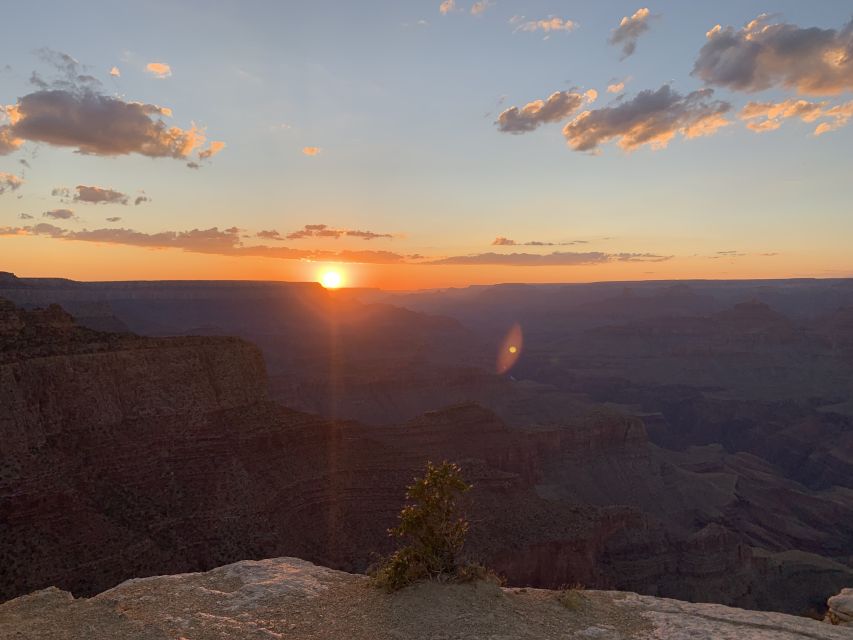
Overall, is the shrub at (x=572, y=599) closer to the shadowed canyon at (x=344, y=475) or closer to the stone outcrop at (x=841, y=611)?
the stone outcrop at (x=841, y=611)

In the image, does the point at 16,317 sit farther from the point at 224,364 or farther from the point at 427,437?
the point at 427,437

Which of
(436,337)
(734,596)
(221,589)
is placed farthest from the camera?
(436,337)

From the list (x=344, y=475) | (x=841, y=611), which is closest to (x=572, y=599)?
(x=841, y=611)

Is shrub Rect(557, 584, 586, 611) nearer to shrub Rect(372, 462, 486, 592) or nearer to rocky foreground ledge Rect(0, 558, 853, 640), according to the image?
rocky foreground ledge Rect(0, 558, 853, 640)

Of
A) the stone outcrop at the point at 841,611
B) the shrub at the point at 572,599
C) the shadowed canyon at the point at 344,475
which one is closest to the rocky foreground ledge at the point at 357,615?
the shrub at the point at 572,599

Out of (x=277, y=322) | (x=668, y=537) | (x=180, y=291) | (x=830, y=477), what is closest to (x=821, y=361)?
(x=830, y=477)

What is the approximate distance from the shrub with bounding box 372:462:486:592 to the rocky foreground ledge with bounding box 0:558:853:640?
0.37 meters

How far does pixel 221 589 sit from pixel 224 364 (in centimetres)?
3047

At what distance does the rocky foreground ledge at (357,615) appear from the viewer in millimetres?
10938

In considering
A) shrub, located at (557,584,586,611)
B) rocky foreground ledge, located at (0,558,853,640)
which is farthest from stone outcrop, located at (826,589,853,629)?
shrub, located at (557,584,586,611)

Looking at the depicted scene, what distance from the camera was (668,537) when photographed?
2143 inches

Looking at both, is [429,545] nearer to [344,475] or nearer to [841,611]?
[841,611]

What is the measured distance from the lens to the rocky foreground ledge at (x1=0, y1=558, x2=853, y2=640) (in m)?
10.9

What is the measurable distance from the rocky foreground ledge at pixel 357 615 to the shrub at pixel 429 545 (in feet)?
1.23
